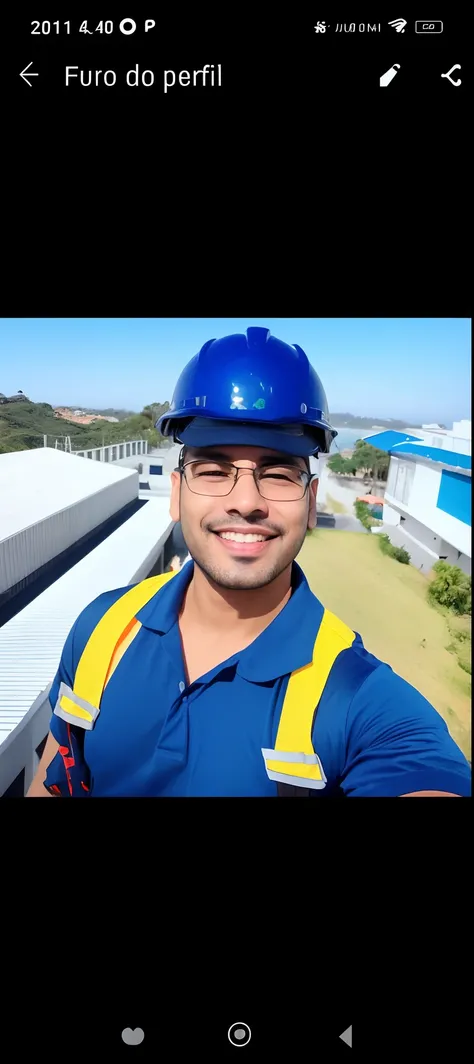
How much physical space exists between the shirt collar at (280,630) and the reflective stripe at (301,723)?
0.03 meters

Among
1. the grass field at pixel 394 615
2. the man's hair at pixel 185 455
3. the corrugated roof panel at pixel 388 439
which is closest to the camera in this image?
the man's hair at pixel 185 455

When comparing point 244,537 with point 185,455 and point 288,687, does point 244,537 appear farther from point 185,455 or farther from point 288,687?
point 288,687

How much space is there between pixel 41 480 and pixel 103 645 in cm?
52

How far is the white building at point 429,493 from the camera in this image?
149 cm

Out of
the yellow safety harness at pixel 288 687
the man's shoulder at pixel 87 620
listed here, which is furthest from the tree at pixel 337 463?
the man's shoulder at pixel 87 620

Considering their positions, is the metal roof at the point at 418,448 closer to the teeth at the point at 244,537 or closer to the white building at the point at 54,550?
the teeth at the point at 244,537

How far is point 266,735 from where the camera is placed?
126 cm

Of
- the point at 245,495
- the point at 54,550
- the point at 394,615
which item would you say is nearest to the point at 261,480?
the point at 245,495
